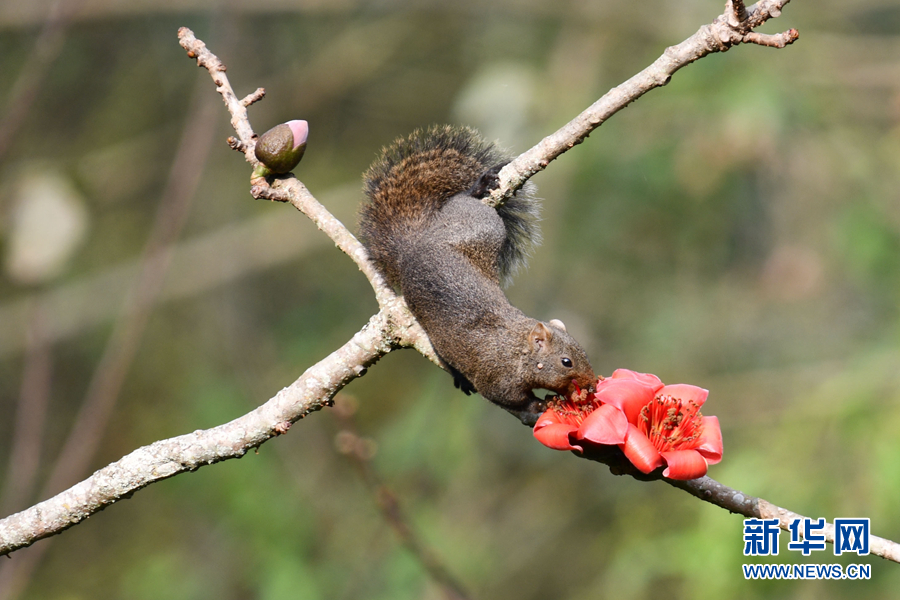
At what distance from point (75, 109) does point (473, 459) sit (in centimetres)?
553

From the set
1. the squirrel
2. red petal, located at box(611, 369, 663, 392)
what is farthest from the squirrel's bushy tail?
red petal, located at box(611, 369, 663, 392)

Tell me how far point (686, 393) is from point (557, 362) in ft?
2.75

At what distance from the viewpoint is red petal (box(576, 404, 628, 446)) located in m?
2.29

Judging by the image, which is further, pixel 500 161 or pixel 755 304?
pixel 755 304

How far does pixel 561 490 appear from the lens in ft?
25.9

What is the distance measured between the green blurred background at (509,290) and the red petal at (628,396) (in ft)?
7.00

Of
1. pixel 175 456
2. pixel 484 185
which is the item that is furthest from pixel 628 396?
pixel 175 456

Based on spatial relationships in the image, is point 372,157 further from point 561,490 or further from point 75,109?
point 561,490

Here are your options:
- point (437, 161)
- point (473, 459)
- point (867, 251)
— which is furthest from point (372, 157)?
point (437, 161)

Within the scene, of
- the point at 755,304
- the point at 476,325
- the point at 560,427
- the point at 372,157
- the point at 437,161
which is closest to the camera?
the point at 560,427

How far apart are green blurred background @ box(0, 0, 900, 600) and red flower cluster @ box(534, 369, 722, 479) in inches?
79.3

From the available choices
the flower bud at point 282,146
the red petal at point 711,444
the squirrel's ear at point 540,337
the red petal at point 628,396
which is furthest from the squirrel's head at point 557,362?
the flower bud at point 282,146

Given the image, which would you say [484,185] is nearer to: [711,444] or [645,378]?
[645,378]

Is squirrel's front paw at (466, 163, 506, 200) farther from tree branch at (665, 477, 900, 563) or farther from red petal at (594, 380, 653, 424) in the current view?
tree branch at (665, 477, 900, 563)
